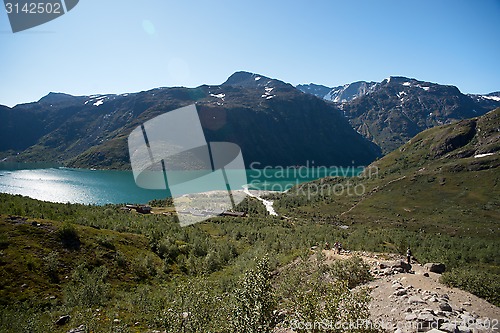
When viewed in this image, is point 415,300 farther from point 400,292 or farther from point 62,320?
point 62,320

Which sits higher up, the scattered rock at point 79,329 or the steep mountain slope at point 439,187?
the scattered rock at point 79,329

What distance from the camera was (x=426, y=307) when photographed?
41.5 feet

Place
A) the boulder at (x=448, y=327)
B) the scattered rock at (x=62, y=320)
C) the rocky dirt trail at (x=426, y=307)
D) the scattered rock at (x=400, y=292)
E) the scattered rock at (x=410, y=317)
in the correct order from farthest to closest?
the scattered rock at (x=62, y=320), the scattered rock at (x=400, y=292), the scattered rock at (x=410, y=317), the rocky dirt trail at (x=426, y=307), the boulder at (x=448, y=327)

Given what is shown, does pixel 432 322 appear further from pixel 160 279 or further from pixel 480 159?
pixel 480 159

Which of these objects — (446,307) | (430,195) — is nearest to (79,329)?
(446,307)

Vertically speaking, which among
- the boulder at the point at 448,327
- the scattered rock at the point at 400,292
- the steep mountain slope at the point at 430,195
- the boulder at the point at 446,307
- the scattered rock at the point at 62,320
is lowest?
the steep mountain slope at the point at 430,195

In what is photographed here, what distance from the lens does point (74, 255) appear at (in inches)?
1045

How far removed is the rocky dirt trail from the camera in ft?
36.0

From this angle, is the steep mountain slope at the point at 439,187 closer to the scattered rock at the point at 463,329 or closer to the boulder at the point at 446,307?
the boulder at the point at 446,307

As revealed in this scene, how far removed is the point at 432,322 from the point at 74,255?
28.1 m

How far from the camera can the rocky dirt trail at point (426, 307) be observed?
10961mm

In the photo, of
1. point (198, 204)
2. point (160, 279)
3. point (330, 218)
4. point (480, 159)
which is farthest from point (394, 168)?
point (160, 279)

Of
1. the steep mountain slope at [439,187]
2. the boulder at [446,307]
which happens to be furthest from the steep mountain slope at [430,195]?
the boulder at [446,307]

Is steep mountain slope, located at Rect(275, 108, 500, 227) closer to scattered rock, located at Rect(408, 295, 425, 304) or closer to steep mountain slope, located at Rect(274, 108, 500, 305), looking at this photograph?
steep mountain slope, located at Rect(274, 108, 500, 305)
